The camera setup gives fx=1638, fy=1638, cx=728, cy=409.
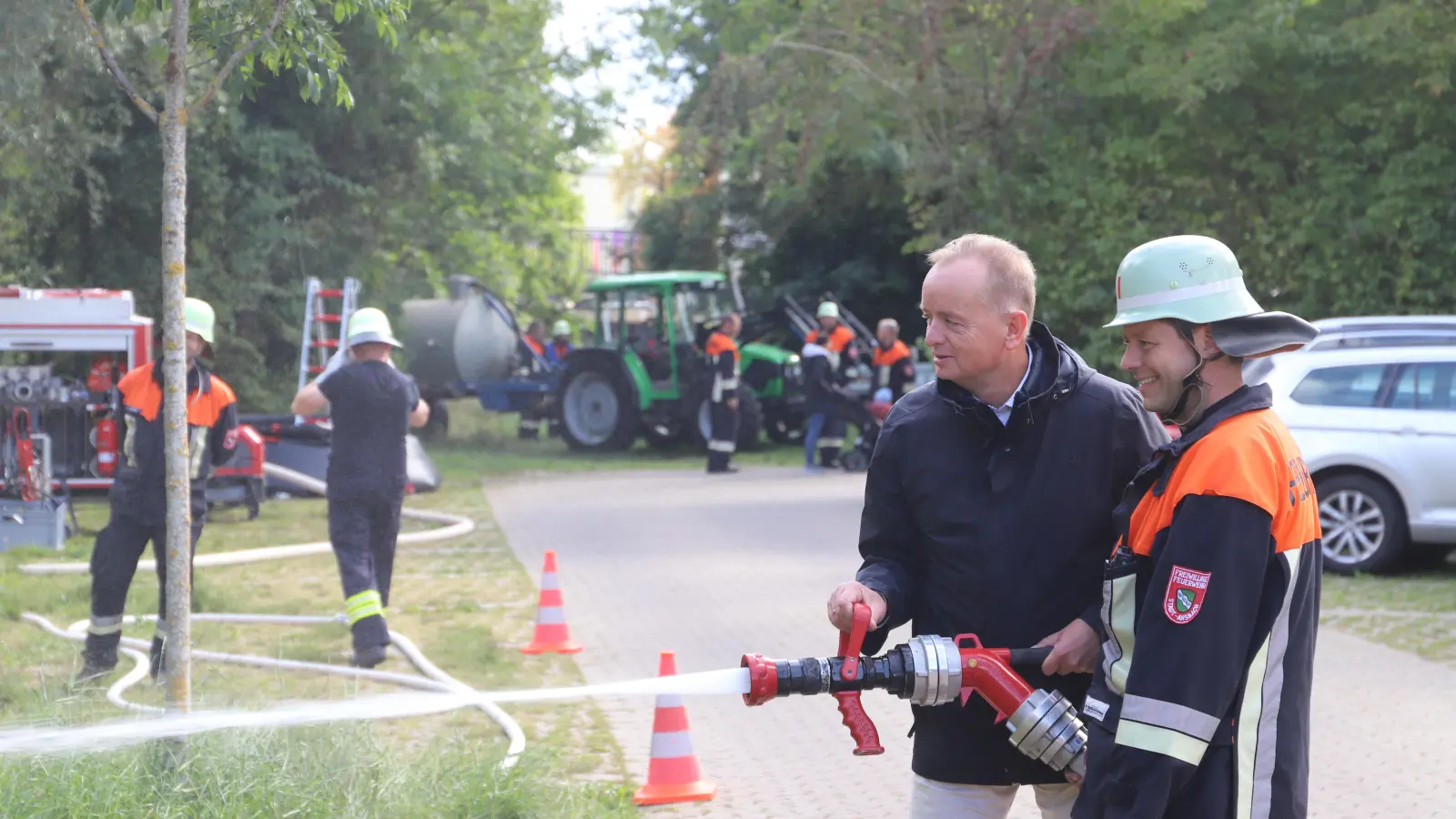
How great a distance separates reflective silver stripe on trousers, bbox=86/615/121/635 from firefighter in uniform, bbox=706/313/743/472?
11.7 meters

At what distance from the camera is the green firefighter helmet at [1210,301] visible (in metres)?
2.79

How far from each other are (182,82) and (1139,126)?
49.1ft

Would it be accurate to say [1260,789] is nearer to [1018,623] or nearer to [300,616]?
[1018,623]

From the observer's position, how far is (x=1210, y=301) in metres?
2.80

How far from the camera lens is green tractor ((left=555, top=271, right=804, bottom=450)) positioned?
22812 mm

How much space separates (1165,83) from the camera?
17.5 metres

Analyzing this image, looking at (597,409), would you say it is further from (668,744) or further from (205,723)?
(205,723)

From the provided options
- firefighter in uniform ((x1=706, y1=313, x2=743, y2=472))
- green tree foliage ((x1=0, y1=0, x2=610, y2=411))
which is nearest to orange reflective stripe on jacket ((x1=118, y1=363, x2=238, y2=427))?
green tree foliage ((x1=0, y1=0, x2=610, y2=411))

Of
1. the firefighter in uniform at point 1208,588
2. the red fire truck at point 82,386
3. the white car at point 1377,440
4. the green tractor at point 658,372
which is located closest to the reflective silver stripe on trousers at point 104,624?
the firefighter in uniform at point 1208,588

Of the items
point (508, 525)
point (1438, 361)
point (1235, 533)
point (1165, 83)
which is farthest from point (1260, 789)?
point (1165, 83)

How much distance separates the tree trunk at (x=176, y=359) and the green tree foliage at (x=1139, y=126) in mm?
13452

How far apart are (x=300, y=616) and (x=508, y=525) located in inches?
202

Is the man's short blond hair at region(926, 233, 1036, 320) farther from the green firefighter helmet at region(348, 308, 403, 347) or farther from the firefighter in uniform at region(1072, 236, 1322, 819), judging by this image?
the green firefighter helmet at region(348, 308, 403, 347)

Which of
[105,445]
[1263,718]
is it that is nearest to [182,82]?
→ [1263,718]
